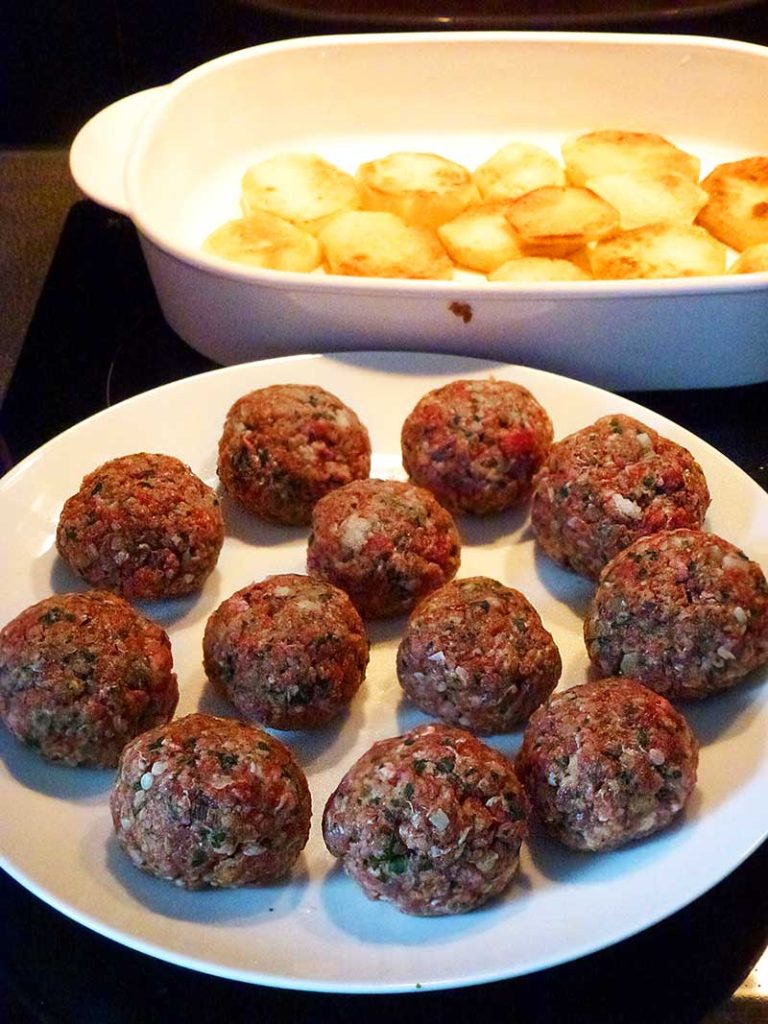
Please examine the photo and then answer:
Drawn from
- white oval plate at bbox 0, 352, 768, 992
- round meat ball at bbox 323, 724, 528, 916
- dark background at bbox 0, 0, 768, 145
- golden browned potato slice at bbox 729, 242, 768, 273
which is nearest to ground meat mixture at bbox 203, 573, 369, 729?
white oval plate at bbox 0, 352, 768, 992

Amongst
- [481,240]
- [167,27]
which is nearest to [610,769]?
[481,240]

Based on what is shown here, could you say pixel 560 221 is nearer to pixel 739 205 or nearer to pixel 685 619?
pixel 739 205

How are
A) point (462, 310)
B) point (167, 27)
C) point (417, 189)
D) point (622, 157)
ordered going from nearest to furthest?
point (462, 310) < point (417, 189) < point (622, 157) < point (167, 27)

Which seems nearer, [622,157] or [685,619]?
[685,619]

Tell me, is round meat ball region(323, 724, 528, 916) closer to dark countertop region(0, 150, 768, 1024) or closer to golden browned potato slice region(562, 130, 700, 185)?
dark countertop region(0, 150, 768, 1024)

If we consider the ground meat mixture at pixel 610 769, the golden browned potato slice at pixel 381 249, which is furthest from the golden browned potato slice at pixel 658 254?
the ground meat mixture at pixel 610 769

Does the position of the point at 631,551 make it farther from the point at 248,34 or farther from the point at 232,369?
the point at 248,34

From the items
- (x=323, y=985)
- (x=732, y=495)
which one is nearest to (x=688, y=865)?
(x=323, y=985)
